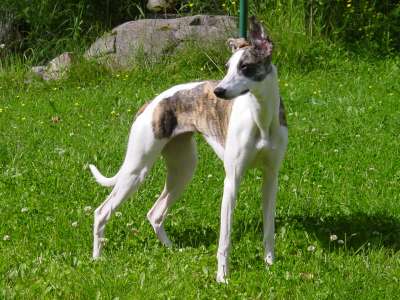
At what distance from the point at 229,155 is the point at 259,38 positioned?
74 cm

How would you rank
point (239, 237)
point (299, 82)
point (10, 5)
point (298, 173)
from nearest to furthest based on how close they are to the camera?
1. point (239, 237)
2. point (298, 173)
3. point (299, 82)
4. point (10, 5)

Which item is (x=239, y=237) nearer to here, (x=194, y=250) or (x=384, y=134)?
(x=194, y=250)

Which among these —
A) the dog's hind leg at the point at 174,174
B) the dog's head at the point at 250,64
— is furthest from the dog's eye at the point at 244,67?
the dog's hind leg at the point at 174,174

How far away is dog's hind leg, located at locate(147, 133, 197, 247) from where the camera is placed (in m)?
5.73

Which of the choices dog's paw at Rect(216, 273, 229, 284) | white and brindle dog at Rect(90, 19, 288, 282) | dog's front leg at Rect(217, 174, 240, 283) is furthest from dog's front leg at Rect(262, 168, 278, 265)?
dog's paw at Rect(216, 273, 229, 284)

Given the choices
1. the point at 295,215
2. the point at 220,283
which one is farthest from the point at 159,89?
the point at 220,283

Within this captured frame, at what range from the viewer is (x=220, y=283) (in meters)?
4.81

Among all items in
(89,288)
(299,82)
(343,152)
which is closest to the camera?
(89,288)

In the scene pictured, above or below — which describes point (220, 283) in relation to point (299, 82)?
above

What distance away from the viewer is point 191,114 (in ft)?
17.5

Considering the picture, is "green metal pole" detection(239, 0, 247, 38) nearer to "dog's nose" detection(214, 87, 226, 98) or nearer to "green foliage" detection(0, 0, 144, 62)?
"dog's nose" detection(214, 87, 226, 98)

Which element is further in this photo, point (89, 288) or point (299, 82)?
point (299, 82)

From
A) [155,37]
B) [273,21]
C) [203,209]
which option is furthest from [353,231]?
[155,37]

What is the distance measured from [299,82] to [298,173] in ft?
10.5
